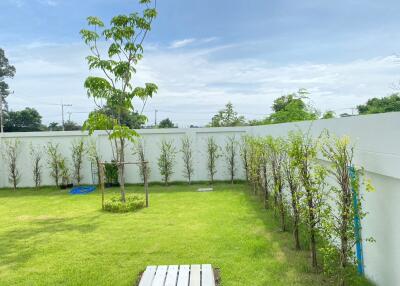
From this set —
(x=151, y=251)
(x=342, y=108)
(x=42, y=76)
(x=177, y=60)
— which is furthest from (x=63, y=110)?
(x=151, y=251)

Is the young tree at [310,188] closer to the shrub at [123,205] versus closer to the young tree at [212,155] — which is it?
the shrub at [123,205]

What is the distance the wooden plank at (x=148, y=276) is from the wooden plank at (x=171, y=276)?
17 cm

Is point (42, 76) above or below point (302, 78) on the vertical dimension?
above

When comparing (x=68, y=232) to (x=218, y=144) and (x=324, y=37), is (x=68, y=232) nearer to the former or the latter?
(x=218, y=144)

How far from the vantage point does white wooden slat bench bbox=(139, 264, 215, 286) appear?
3.35m

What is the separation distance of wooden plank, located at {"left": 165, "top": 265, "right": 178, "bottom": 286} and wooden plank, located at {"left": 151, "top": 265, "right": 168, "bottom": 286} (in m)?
0.04

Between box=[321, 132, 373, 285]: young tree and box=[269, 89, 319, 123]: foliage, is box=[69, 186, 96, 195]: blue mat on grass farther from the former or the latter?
box=[321, 132, 373, 285]: young tree

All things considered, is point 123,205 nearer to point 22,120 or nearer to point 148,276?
point 148,276

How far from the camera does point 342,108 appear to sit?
1265 cm

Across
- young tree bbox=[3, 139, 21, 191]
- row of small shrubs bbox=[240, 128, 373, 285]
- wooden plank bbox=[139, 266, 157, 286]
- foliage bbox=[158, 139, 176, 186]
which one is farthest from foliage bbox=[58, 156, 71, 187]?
row of small shrubs bbox=[240, 128, 373, 285]

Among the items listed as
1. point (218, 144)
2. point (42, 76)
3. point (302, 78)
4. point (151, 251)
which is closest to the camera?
point (151, 251)

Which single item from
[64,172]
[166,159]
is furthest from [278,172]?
[64,172]

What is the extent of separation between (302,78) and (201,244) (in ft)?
34.1

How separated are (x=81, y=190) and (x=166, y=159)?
284 centimetres
